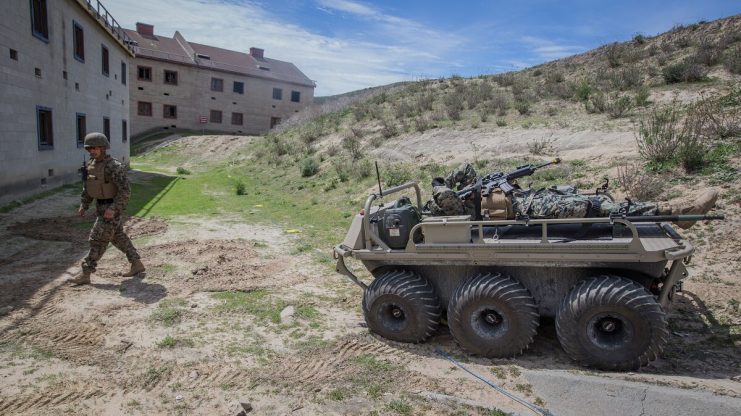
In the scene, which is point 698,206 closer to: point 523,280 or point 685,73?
point 523,280

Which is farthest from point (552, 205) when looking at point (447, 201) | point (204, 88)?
point (204, 88)

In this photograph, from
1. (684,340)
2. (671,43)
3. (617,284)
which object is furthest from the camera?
(671,43)

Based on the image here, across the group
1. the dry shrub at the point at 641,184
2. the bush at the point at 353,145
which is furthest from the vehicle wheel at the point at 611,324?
the bush at the point at 353,145

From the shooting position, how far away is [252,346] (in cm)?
519

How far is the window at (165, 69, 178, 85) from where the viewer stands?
1465 inches

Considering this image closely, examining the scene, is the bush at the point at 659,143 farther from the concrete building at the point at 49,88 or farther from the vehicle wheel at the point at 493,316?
the concrete building at the point at 49,88

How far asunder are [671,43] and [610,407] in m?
21.1

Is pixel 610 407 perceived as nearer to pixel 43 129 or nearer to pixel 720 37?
pixel 43 129

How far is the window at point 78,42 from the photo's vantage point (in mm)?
16547

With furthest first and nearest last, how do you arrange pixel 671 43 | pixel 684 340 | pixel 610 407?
pixel 671 43
pixel 684 340
pixel 610 407

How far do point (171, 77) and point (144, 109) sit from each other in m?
3.18

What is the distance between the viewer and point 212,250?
351 inches

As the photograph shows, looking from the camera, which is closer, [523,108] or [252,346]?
[252,346]

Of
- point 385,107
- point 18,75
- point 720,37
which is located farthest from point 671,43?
point 18,75
